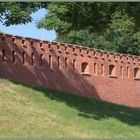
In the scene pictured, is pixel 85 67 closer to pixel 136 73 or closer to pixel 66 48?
pixel 66 48

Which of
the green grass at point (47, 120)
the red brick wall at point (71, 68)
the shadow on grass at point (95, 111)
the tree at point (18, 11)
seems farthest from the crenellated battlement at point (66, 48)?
the tree at point (18, 11)

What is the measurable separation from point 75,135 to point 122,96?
73.5 feet

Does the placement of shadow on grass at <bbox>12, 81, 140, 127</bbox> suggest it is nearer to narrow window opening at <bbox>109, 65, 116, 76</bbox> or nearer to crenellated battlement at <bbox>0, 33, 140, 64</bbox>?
crenellated battlement at <bbox>0, 33, 140, 64</bbox>

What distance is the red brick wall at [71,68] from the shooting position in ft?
89.6

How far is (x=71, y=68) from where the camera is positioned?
3241cm

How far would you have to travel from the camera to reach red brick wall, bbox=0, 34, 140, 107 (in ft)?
89.6

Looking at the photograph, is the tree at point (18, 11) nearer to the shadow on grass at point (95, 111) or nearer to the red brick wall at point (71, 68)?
the shadow on grass at point (95, 111)

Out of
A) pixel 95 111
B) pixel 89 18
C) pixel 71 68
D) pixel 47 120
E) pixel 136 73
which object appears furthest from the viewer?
→ pixel 136 73

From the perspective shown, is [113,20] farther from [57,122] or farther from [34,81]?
[34,81]

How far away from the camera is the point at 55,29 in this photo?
17.0m

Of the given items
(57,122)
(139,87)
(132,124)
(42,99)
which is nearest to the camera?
(57,122)

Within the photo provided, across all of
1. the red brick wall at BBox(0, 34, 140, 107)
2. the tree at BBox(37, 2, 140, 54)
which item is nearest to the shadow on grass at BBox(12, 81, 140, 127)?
the red brick wall at BBox(0, 34, 140, 107)

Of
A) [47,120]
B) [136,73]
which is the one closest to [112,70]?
[136,73]

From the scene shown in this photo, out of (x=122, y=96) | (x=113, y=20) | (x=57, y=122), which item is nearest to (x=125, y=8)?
(x=113, y=20)
